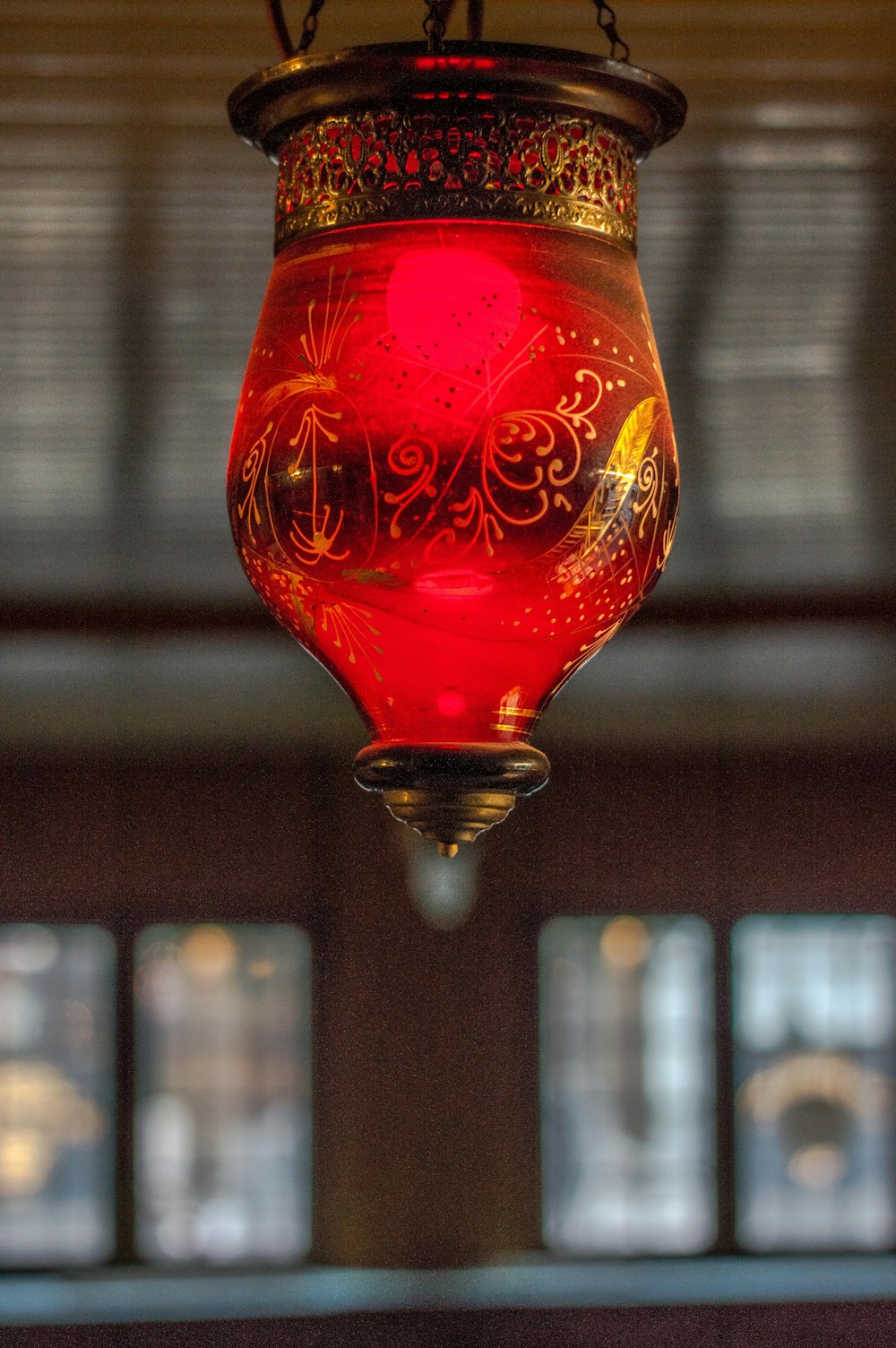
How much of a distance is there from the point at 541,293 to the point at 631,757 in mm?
5854

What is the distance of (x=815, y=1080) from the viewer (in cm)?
680

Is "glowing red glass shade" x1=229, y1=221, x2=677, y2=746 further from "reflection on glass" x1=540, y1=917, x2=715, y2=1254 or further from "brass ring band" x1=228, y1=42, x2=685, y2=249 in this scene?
"reflection on glass" x1=540, y1=917, x2=715, y2=1254

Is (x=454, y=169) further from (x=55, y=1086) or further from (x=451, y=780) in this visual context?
(x=55, y=1086)

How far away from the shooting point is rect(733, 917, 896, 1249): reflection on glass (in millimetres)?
6699

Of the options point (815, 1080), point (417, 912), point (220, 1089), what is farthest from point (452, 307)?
point (815, 1080)

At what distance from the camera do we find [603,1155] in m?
6.64

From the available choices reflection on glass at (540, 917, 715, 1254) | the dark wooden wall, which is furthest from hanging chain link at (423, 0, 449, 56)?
reflection on glass at (540, 917, 715, 1254)

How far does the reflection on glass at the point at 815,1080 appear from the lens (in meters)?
6.70

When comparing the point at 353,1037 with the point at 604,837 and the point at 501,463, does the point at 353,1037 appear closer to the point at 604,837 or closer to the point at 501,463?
the point at 604,837

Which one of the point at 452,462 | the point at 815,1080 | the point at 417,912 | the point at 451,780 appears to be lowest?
the point at 815,1080

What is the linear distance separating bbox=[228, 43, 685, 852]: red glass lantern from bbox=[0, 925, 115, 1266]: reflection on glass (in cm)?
593

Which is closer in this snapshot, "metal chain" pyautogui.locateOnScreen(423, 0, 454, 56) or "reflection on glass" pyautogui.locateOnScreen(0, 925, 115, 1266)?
"metal chain" pyautogui.locateOnScreen(423, 0, 454, 56)

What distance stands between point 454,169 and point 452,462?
16 centimetres

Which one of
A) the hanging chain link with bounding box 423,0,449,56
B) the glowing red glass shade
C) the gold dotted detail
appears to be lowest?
the glowing red glass shade
